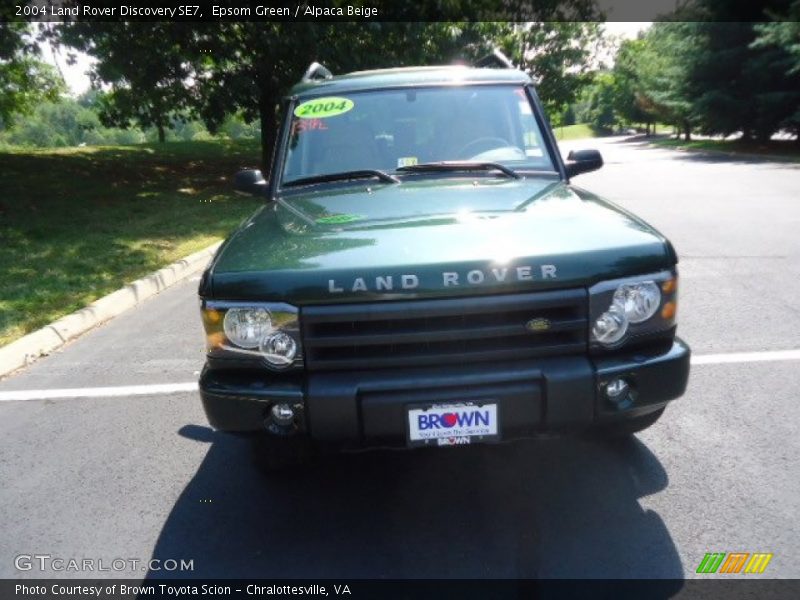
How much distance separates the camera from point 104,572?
2.93m

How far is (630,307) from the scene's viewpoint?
9.32ft

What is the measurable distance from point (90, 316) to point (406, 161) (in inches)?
164

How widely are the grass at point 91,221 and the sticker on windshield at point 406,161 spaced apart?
395 centimetres

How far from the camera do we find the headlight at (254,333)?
9.12 ft

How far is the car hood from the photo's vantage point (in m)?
2.69

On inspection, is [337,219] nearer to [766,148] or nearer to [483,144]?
[483,144]

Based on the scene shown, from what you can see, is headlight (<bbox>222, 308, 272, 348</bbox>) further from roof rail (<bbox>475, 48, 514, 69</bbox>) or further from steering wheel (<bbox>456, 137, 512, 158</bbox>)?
roof rail (<bbox>475, 48, 514, 69</bbox>)

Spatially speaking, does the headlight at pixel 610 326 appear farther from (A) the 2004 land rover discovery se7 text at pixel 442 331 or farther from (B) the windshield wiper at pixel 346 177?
(B) the windshield wiper at pixel 346 177

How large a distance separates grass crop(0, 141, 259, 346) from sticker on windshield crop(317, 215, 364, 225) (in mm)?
4058

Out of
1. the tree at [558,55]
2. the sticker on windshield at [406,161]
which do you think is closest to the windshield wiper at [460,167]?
the sticker on windshield at [406,161]

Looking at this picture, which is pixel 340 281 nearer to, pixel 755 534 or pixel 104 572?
pixel 104 572

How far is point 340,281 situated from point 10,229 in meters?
11.0

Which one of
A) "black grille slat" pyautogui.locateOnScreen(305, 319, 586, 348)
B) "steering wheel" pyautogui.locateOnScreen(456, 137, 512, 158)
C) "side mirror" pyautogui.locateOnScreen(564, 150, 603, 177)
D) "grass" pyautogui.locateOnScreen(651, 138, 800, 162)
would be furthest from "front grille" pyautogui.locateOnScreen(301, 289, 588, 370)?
"grass" pyautogui.locateOnScreen(651, 138, 800, 162)

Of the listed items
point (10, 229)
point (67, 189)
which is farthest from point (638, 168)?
point (10, 229)
